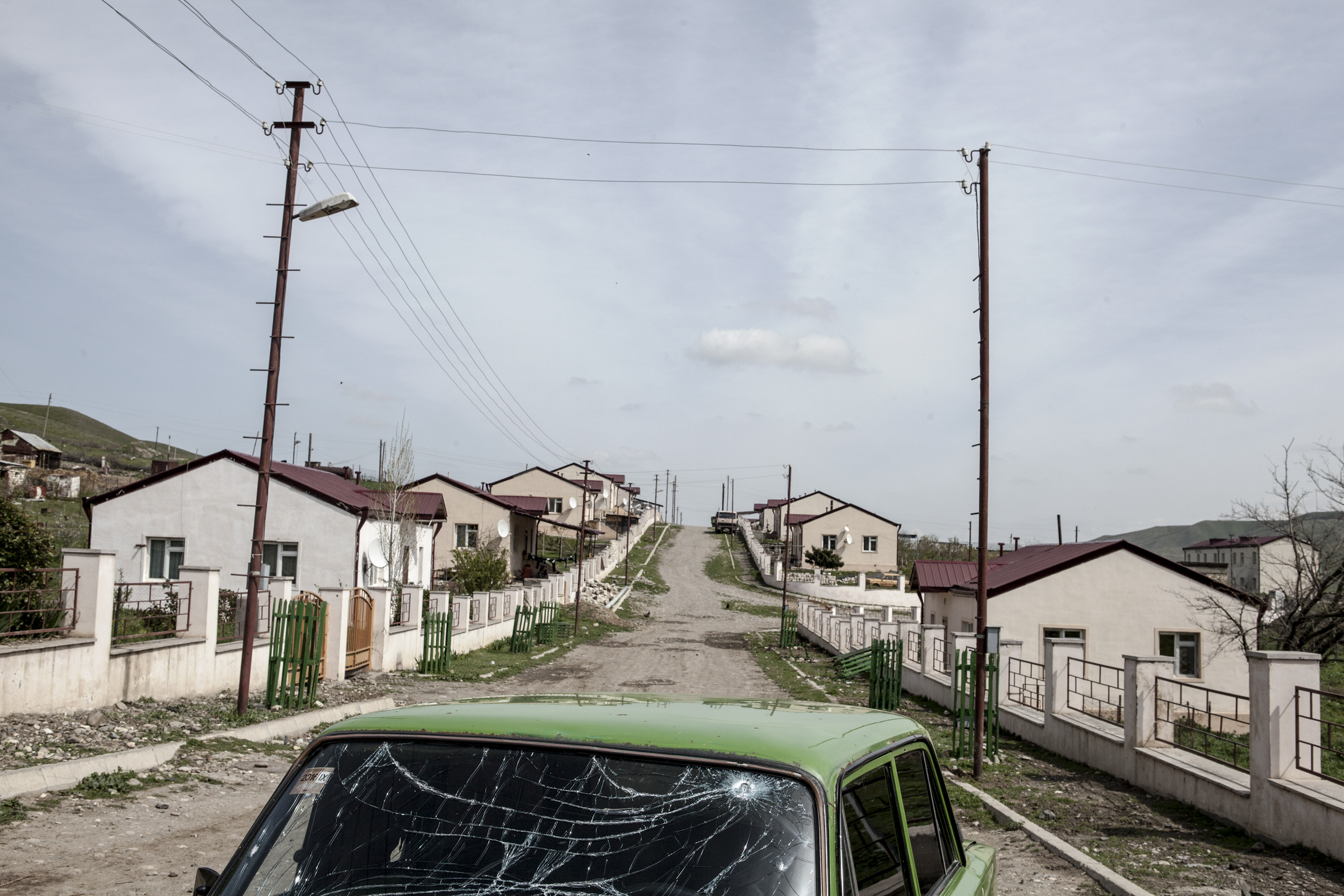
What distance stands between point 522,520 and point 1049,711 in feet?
154

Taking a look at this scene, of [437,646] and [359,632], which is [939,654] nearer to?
[437,646]

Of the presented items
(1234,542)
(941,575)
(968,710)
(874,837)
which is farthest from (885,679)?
(1234,542)

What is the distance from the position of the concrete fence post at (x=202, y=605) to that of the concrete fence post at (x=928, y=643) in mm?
14473

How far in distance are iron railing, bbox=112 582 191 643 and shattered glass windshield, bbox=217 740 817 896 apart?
41.7 feet

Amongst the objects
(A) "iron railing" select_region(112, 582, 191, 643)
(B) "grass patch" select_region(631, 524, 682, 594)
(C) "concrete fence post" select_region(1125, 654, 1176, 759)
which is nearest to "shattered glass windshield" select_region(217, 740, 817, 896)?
(C) "concrete fence post" select_region(1125, 654, 1176, 759)

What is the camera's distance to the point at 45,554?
1466 cm

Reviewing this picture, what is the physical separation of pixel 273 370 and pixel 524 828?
13861 millimetres

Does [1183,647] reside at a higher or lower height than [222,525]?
lower

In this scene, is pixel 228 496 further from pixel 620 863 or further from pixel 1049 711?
pixel 620 863

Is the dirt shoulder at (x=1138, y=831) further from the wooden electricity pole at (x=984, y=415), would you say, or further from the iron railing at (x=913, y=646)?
the iron railing at (x=913, y=646)

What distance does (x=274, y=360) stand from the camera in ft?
49.5

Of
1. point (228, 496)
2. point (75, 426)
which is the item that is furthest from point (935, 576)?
point (75, 426)

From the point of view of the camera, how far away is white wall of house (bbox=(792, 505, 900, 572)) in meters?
81.9

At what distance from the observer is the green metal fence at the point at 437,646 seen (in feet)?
79.9
